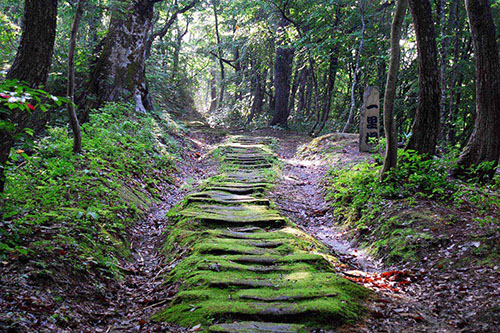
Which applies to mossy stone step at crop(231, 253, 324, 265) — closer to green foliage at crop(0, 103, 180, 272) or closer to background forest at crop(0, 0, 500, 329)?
background forest at crop(0, 0, 500, 329)

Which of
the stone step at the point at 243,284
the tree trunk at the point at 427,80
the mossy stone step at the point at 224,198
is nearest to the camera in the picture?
the stone step at the point at 243,284

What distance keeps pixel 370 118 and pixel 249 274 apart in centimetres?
835

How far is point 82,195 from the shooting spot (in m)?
5.39

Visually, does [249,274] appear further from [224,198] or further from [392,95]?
[392,95]

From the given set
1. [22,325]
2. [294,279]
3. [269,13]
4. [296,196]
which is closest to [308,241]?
[294,279]

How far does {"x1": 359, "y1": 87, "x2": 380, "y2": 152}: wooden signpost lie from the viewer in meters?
10.8

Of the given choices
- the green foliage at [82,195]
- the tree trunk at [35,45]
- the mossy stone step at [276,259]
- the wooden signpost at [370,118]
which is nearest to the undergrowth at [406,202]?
the mossy stone step at [276,259]

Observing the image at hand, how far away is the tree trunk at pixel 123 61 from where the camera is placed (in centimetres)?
1133

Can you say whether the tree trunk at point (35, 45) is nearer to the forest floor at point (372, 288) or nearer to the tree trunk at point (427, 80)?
the forest floor at point (372, 288)

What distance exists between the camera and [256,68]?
72.3 ft

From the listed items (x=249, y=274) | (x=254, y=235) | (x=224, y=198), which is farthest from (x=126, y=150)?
(x=249, y=274)

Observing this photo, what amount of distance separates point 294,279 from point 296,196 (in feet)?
14.5

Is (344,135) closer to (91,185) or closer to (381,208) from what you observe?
(381,208)

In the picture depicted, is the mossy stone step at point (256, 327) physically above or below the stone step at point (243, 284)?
below
